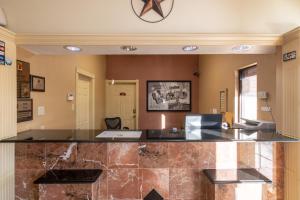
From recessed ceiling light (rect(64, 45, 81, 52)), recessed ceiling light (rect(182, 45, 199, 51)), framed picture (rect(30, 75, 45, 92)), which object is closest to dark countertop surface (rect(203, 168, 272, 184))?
recessed ceiling light (rect(182, 45, 199, 51))

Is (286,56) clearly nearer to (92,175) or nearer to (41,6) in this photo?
(92,175)

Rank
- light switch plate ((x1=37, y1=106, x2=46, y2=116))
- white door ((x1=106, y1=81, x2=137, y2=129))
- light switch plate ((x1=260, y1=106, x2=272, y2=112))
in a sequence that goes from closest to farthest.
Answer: light switch plate ((x1=37, y1=106, x2=46, y2=116)) < light switch plate ((x1=260, y1=106, x2=272, y2=112)) < white door ((x1=106, y1=81, x2=137, y2=129))

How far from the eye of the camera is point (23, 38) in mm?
1910

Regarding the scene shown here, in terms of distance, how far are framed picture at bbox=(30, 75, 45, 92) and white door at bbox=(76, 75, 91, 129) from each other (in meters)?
1.24

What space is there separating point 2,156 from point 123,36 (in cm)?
153

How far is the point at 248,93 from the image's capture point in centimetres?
340

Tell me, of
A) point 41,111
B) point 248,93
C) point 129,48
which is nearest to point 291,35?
point 129,48

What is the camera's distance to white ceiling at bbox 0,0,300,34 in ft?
6.32

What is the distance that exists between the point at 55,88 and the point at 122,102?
10.3ft

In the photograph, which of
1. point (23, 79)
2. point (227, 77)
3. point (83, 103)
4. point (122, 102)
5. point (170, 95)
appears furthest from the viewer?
point (122, 102)

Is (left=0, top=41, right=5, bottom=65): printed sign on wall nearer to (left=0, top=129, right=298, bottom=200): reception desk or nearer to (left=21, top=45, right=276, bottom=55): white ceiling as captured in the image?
(left=21, top=45, right=276, bottom=55): white ceiling

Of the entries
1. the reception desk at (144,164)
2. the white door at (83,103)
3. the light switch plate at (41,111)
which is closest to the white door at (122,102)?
the white door at (83,103)

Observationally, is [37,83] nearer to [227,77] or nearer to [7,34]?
[7,34]

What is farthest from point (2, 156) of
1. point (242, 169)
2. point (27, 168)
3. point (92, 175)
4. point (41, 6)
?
point (242, 169)
